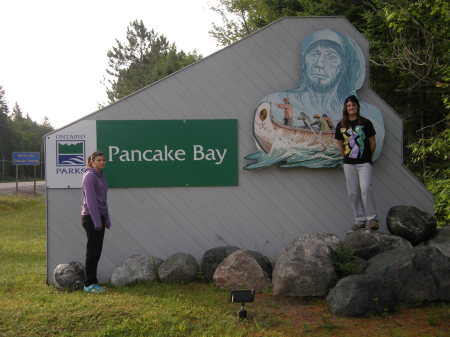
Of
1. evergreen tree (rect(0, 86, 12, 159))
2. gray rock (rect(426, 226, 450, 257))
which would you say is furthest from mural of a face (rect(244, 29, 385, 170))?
evergreen tree (rect(0, 86, 12, 159))

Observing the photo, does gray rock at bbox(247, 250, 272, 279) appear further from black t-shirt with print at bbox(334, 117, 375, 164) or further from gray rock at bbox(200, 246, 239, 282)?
black t-shirt with print at bbox(334, 117, 375, 164)

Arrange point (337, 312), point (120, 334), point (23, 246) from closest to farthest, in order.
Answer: point (120, 334)
point (337, 312)
point (23, 246)

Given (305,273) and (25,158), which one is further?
(25,158)

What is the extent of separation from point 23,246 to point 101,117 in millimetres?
5617

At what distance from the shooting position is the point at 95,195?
663 cm

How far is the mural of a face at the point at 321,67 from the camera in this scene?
7773 millimetres

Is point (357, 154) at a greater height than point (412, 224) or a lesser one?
greater

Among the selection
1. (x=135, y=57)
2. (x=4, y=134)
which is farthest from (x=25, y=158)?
(x=4, y=134)

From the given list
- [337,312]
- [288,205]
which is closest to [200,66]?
[288,205]

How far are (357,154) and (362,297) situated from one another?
2.59 meters

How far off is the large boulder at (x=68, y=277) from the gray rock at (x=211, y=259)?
1827 mm

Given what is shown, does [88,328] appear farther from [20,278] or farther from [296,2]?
[296,2]

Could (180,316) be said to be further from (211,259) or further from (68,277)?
(68,277)

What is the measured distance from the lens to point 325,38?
7.81 metres
